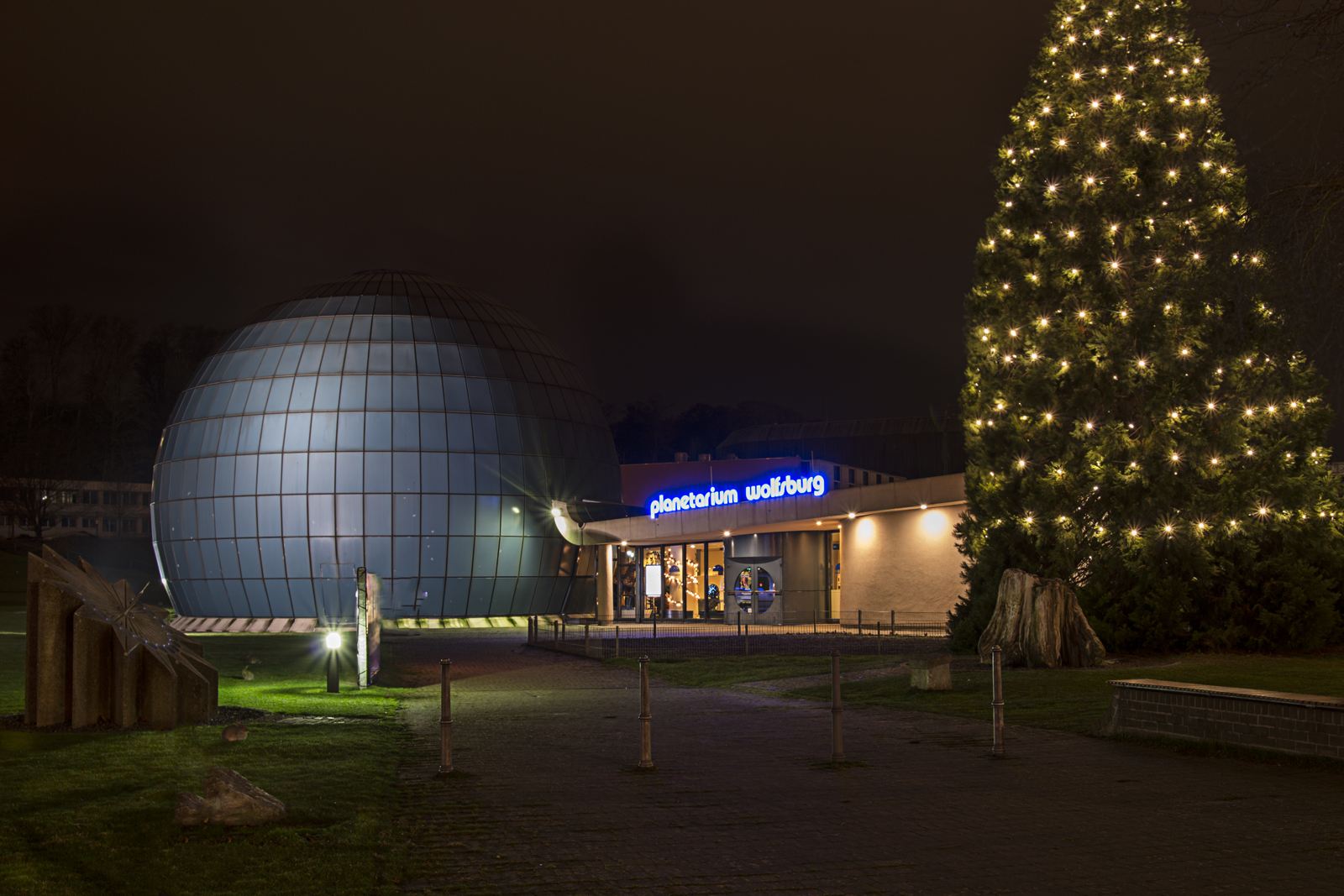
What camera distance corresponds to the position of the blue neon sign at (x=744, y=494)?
38594 millimetres

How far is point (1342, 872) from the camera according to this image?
6238 mm

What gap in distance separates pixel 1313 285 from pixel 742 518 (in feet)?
104

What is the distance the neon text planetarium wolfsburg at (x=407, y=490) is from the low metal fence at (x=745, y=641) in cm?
352

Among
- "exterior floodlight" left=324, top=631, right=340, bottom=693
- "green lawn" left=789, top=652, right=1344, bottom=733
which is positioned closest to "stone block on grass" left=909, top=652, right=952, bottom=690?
"green lawn" left=789, top=652, right=1344, bottom=733

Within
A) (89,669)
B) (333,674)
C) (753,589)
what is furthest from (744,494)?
(89,669)

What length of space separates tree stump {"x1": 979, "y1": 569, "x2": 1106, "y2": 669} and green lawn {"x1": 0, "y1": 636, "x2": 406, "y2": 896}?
10794mm

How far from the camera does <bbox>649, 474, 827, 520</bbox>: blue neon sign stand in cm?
3859

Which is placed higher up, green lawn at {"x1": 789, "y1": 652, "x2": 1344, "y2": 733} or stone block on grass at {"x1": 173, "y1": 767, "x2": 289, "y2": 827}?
stone block on grass at {"x1": 173, "y1": 767, "x2": 289, "y2": 827}

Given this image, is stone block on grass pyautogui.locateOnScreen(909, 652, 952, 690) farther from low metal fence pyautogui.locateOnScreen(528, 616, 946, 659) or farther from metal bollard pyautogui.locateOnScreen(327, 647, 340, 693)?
metal bollard pyautogui.locateOnScreen(327, 647, 340, 693)

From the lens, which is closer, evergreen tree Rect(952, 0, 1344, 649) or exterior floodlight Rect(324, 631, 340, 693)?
exterior floodlight Rect(324, 631, 340, 693)

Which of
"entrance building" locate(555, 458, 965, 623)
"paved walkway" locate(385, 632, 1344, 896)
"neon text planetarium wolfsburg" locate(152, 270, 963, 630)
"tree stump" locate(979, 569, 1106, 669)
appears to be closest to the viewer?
"paved walkway" locate(385, 632, 1344, 896)

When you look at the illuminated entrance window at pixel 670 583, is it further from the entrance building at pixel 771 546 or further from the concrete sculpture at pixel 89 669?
the concrete sculpture at pixel 89 669

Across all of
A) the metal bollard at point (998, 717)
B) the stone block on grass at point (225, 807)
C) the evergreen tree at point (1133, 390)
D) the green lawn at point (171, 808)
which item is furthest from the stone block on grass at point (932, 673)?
the stone block on grass at point (225, 807)

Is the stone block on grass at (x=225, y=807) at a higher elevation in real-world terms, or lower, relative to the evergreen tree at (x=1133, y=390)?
lower
